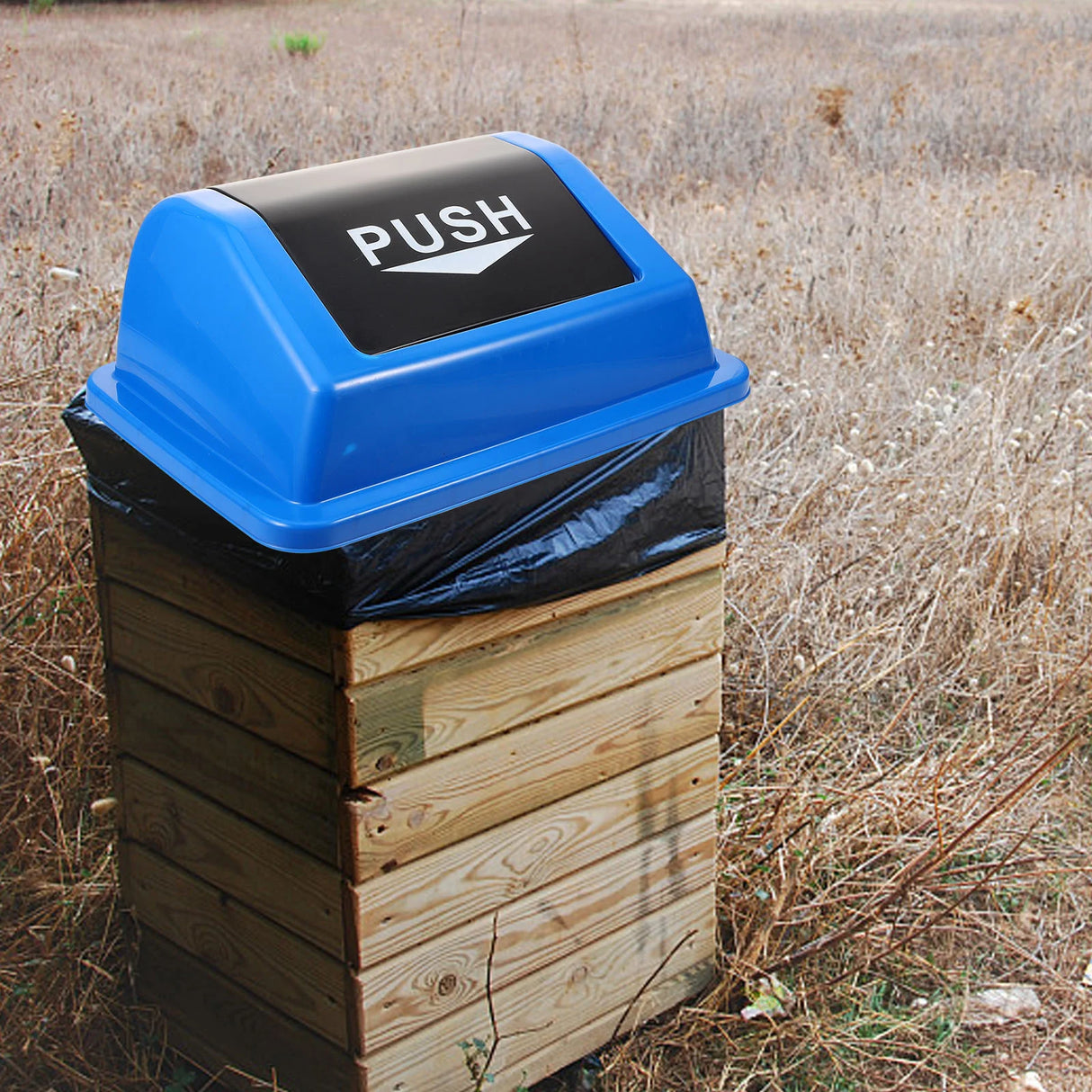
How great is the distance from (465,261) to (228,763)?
789 millimetres

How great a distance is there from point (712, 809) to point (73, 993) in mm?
1151

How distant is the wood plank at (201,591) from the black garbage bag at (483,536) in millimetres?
29

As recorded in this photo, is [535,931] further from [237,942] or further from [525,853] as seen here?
[237,942]

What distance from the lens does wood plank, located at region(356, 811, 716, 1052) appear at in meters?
1.91

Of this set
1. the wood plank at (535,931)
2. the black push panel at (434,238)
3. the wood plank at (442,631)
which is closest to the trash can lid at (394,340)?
the black push panel at (434,238)

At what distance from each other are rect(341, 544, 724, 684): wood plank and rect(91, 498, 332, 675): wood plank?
0.13ft

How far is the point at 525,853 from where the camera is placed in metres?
2.00

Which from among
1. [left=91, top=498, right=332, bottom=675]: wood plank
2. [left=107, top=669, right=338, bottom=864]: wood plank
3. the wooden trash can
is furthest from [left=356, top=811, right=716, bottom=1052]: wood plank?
[left=91, top=498, right=332, bottom=675]: wood plank

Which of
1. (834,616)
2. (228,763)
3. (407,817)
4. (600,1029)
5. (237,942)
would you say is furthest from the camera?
(834,616)

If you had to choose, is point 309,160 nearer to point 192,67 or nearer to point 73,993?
point 192,67

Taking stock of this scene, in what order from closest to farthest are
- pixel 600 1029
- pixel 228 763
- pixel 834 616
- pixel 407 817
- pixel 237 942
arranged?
1. pixel 407 817
2. pixel 228 763
3. pixel 237 942
4. pixel 600 1029
5. pixel 834 616

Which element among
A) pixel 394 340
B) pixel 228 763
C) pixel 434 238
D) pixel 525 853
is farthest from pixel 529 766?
pixel 434 238

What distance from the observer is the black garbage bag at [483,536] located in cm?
169

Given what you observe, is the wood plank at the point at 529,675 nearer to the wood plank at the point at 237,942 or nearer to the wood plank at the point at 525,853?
the wood plank at the point at 525,853
